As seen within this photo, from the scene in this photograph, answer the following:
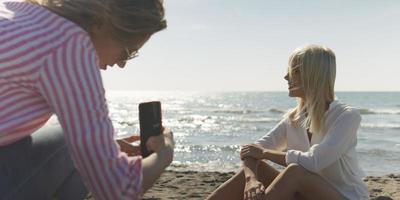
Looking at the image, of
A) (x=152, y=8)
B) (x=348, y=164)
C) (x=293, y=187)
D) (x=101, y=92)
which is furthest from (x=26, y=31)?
(x=348, y=164)

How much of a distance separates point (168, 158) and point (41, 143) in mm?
539

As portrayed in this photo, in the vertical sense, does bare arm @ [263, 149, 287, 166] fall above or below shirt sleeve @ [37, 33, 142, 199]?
below

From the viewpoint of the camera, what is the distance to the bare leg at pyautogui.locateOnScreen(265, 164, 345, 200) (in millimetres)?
3164

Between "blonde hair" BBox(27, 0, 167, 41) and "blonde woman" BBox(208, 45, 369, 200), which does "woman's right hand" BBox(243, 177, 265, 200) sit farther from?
"blonde hair" BBox(27, 0, 167, 41)

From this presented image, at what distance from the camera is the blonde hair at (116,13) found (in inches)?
68.9

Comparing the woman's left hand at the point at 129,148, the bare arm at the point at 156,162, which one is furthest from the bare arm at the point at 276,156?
the bare arm at the point at 156,162

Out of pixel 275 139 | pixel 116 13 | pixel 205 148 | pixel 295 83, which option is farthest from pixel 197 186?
pixel 205 148

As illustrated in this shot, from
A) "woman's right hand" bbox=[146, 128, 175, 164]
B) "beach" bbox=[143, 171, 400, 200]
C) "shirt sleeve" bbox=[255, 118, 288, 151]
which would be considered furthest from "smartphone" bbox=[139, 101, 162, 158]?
"beach" bbox=[143, 171, 400, 200]

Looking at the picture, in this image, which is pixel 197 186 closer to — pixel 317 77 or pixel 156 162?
pixel 317 77

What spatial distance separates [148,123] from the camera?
2.08m

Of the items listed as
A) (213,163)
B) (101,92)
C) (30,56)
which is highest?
(30,56)

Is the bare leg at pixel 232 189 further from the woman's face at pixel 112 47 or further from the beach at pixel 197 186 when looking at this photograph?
the beach at pixel 197 186

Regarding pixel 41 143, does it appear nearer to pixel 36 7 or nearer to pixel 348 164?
pixel 36 7

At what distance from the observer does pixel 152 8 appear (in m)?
1.78
